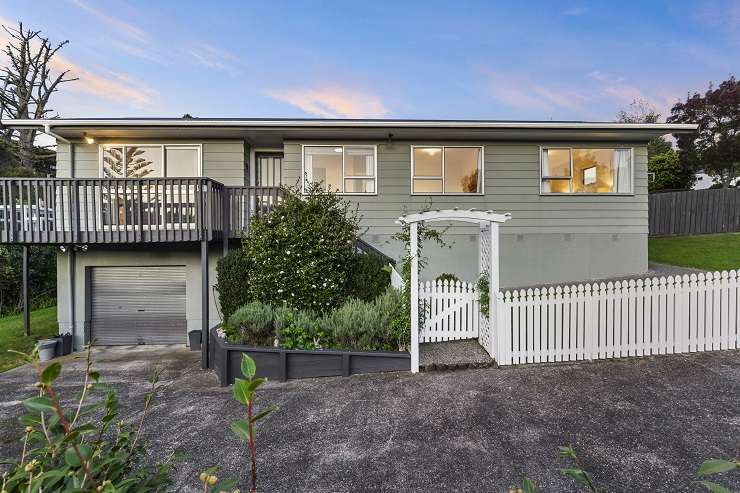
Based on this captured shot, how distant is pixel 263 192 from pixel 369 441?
6.18m

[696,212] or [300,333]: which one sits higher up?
[696,212]

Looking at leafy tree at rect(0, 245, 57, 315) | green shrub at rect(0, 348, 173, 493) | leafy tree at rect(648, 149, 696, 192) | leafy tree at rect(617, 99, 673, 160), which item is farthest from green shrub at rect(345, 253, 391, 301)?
leafy tree at rect(617, 99, 673, 160)

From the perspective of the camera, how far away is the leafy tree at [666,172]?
770 inches

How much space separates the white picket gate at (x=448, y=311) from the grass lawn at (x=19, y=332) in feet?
27.6

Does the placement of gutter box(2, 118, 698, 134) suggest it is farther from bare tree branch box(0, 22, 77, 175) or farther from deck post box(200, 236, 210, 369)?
bare tree branch box(0, 22, 77, 175)

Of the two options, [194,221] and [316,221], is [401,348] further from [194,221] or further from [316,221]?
[194,221]

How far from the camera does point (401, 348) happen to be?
579 centimetres

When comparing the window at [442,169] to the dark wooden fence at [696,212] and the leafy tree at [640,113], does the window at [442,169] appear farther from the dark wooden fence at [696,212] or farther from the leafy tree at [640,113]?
the leafy tree at [640,113]

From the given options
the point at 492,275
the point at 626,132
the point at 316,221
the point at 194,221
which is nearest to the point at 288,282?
the point at 316,221

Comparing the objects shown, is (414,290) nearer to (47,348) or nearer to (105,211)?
(105,211)

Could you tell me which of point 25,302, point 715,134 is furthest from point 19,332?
point 715,134

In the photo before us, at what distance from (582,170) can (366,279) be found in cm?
708

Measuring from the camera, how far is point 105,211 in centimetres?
726

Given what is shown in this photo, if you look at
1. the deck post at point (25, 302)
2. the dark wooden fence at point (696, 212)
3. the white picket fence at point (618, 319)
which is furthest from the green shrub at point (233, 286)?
the dark wooden fence at point (696, 212)
